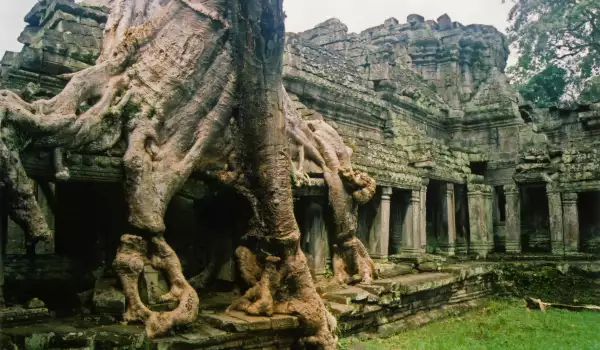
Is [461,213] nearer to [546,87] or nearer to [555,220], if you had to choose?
[555,220]

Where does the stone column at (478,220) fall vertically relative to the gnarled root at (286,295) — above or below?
above

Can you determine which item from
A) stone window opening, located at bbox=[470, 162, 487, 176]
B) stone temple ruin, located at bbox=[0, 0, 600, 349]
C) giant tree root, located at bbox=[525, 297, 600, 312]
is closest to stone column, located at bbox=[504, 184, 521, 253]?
stone temple ruin, located at bbox=[0, 0, 600, 349]

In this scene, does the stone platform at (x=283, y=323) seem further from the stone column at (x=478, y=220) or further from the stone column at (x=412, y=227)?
the stone column at (x=478, y=220)

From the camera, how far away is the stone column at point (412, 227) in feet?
37.2

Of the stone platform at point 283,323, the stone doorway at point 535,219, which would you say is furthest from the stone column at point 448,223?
the stone platform at point 283,323

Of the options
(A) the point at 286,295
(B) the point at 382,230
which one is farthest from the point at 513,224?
(A) the point at 286,295

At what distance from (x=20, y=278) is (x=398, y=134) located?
30.5 ft

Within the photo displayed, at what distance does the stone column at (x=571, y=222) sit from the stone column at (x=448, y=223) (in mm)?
2453

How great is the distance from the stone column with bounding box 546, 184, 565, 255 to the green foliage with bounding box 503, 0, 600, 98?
1130 cm

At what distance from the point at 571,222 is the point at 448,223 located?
2.68 metres

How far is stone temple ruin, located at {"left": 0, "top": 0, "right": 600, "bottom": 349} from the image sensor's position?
5884mm

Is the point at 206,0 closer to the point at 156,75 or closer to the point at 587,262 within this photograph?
the point at 156,75

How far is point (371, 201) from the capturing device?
10.7 metres

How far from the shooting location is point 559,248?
12977 mm
